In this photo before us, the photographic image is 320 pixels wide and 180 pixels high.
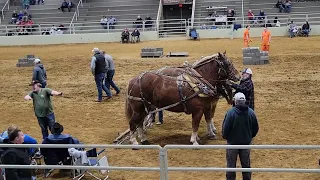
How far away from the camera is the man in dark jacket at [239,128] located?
7.42 m

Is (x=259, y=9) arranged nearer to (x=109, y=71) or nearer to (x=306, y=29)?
(x=306, y=29)

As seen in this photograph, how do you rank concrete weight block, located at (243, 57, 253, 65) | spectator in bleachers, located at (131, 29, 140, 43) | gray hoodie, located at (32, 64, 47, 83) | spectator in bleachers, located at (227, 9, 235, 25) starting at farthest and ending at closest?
spectator in bleachers, located at (227, 9, 235, 25), spectator in bleachers, located at (131, 29, 140, 43), concrete weight block, located at (243, 57, 253, 65), gray hoodie, located at (32, 64, 47, 83)

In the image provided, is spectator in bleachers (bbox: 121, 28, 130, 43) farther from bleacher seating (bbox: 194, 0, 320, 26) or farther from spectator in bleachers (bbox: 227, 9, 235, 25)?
spectator in bleachers (bbox: 227, 9, 235, 25)

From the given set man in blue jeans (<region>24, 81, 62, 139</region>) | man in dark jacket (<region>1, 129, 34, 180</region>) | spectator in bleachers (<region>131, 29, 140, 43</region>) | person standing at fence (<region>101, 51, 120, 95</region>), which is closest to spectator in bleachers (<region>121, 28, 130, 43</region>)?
spectator in bleachers (<region>131, 29, 140, 43</region>)

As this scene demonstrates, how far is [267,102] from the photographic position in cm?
1411

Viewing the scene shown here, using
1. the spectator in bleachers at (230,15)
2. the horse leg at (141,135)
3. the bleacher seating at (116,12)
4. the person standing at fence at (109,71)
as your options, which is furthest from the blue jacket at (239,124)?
the bleacher seating at (116,12)

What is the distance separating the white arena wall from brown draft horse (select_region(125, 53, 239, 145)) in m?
20.9

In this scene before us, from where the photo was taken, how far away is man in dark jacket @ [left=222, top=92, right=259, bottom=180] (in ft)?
24.3

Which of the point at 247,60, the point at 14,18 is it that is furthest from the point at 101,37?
the point at 247,60

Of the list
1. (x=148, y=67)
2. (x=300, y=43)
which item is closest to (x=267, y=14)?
(x=300, y=43)

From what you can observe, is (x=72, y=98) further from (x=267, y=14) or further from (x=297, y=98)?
(x=267, y=14)

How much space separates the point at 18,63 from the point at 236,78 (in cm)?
1585

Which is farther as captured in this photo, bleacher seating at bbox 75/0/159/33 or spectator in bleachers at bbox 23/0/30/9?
spectator in bleachers at bbox 23/0/30/9

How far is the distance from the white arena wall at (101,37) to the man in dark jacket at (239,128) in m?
23.9
